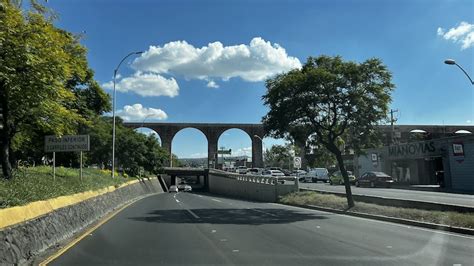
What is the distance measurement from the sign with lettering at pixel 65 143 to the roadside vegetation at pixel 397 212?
12273 mm

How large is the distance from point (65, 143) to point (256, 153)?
100086 millimetres

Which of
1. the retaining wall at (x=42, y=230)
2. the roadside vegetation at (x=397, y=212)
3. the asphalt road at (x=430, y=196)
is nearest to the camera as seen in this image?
the retaining wall at (x=42, y=230)

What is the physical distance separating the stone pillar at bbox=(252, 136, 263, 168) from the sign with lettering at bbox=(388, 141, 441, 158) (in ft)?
223

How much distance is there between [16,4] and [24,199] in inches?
206

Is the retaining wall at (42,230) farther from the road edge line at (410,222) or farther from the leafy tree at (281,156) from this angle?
the leafy tree at (281,156)

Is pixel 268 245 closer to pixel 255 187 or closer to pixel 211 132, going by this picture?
pixel 255 187

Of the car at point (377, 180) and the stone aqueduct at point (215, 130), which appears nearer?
the car at point (377, 180)

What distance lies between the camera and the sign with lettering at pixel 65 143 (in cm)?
2059

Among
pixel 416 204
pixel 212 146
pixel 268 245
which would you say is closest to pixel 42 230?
pixel 268 245

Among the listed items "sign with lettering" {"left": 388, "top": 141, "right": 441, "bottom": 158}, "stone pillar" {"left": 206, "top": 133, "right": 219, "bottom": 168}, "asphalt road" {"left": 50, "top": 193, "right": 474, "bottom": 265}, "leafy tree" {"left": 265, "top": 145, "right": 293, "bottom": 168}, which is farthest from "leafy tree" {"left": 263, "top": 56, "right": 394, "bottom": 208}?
"leafy tree" {"left": 265, "top": 145, "right": 293, "bottom": 168}

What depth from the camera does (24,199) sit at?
36.6ft

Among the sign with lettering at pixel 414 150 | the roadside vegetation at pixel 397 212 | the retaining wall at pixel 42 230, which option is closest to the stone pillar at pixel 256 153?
the sign with lettering at pixel 414 150

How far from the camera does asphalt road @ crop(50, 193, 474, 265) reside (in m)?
9.49

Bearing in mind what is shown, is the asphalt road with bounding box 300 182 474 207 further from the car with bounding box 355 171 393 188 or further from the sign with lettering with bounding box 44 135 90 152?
the sign with lettering with bounding box 44 135 90 152
